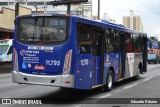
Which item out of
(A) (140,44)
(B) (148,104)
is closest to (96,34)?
(B) (148,104)

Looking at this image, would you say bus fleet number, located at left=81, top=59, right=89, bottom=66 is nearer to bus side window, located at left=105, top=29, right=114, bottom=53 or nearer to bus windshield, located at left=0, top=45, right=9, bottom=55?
bus side window, located at left=105, top=29, right=114, bottom=53

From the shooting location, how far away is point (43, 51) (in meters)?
11.9

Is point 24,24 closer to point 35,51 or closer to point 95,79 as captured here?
point 35,51

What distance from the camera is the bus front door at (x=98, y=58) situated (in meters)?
13.4

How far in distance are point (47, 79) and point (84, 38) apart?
1.98 meters

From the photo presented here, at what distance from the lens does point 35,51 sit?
12.0 metres

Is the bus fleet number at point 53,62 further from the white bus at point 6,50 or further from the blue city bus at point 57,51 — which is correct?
the white bus at point 6,50

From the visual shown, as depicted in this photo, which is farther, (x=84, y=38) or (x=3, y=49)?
(x=3, y=49)

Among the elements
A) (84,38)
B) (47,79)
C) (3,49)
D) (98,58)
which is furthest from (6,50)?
(47,79)

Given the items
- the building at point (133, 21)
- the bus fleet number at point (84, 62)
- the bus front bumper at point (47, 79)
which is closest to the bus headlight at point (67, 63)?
the bus front bumper at point (47, 79)

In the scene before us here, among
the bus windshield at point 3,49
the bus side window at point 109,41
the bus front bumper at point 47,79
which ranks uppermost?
the bus side window at point 109,41

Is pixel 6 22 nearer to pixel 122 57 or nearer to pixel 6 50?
pixel 6 50

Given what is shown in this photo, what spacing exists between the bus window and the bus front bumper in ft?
3.94

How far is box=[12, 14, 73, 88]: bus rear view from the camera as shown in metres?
11.6
